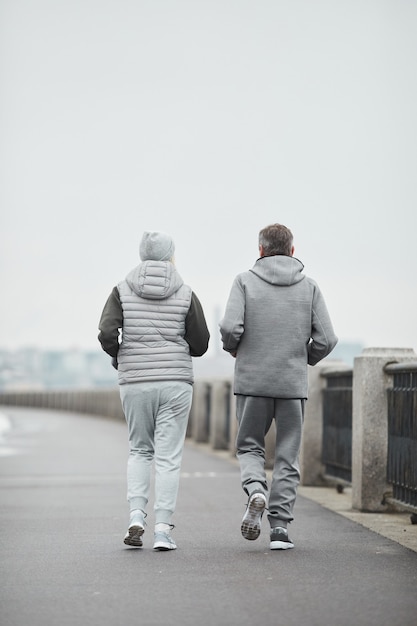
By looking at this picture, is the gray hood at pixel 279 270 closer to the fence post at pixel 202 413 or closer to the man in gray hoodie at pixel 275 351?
the man in gray hoodie at pixel 275 351

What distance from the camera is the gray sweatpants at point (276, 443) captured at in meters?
7.67

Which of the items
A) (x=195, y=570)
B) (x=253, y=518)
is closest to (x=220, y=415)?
(x=253, y=518)

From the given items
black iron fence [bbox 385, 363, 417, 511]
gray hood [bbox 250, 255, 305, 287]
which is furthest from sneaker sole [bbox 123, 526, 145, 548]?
black iron fence [bbox 385, 363, 417, 511]

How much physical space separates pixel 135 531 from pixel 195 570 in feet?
3.01

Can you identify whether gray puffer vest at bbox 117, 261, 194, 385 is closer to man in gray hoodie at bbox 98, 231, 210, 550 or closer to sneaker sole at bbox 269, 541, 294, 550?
man in gray hoodie at bbox 98, 231, 210, 550

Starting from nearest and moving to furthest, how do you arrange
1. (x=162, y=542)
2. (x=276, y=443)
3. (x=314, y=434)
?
(x=162, y=542)
(x=276, y=443)
(x=314, y=434)

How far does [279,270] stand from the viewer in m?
7.73

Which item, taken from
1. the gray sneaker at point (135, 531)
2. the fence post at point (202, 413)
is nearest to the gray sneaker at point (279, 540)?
the gray sneaker at point (135, 531)

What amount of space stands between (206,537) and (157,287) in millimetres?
1673

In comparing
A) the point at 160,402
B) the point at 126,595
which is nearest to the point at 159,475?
the point at 160,402

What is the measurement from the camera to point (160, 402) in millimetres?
7695

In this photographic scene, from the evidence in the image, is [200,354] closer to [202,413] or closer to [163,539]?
[163,539]

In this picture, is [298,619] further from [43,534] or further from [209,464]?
[209,464]

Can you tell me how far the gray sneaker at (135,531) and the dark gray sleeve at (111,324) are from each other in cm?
96
